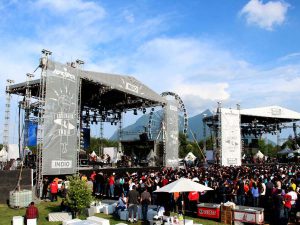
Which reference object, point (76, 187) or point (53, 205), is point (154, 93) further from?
point (76, 187)

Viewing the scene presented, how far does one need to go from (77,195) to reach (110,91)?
13.7 m

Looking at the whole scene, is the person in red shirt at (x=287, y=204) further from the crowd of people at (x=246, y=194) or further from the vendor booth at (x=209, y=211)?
the vendor booth at (x=209, y=211)

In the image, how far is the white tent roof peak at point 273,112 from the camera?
116ft

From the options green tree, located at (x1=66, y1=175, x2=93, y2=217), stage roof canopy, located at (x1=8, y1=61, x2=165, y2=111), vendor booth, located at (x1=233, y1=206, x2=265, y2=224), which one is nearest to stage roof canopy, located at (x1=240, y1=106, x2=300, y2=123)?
stage roof canopy, located at (x1=8, y1=61, x2=165, y2=111)

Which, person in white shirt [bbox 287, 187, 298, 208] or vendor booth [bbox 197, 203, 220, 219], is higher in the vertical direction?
person in white shirt [bbox 287, 187, 298, 208]

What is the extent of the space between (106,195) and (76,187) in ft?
17.6

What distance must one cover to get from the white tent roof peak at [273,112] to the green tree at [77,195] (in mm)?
23371

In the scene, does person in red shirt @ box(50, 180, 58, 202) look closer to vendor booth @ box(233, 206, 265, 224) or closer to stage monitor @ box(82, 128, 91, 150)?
vendor booth @ box(233, 206, 265, 224)

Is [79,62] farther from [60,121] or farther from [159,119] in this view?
[159,119]

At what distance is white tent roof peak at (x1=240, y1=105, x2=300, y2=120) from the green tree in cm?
2337

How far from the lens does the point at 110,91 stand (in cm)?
2689

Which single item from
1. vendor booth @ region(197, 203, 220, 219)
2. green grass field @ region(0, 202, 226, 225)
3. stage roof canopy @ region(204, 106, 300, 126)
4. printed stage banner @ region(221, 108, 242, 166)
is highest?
stage roof canopy @ region(204, 106, 300, 126)

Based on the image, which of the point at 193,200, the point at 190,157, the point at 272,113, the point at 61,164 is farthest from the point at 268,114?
the point at 61,164

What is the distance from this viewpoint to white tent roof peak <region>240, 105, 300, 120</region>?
35247mm
